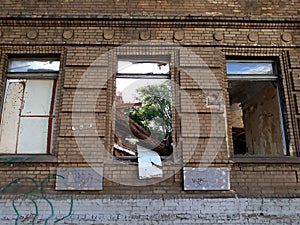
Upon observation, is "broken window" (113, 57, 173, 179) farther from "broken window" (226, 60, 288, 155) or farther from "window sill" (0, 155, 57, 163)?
"broken window" (226, 60, 288, 155)

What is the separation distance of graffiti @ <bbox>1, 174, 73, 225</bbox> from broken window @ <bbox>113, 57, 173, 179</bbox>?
4.30ft

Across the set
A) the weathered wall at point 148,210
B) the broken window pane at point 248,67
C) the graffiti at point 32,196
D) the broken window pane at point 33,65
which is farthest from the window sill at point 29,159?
the broken window pane at point 248,67

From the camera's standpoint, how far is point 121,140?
5.77 m

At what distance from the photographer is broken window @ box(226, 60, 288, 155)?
607cm

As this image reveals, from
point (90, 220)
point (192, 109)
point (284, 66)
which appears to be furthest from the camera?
point (284, 66)

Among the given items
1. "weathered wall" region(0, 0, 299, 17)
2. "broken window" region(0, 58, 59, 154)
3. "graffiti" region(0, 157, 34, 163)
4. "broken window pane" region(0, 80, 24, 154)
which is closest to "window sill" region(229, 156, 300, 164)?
"weathered wall" region(0, 0, 299, 17)

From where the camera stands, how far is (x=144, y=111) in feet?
19.7

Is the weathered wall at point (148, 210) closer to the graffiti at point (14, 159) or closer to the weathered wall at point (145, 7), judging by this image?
the graffiti at point (14, 159)

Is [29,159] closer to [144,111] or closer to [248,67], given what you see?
[144,111]

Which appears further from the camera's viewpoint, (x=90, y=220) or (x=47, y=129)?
(x=47, y=129)

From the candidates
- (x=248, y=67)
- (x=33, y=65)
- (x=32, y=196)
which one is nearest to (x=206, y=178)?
(x=248, y=67)

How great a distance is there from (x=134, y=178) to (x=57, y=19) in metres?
3.34

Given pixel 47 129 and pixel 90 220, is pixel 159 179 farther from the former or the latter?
pixel 47 129

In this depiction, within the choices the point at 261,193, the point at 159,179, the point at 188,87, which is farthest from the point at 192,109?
the point at 261,193
